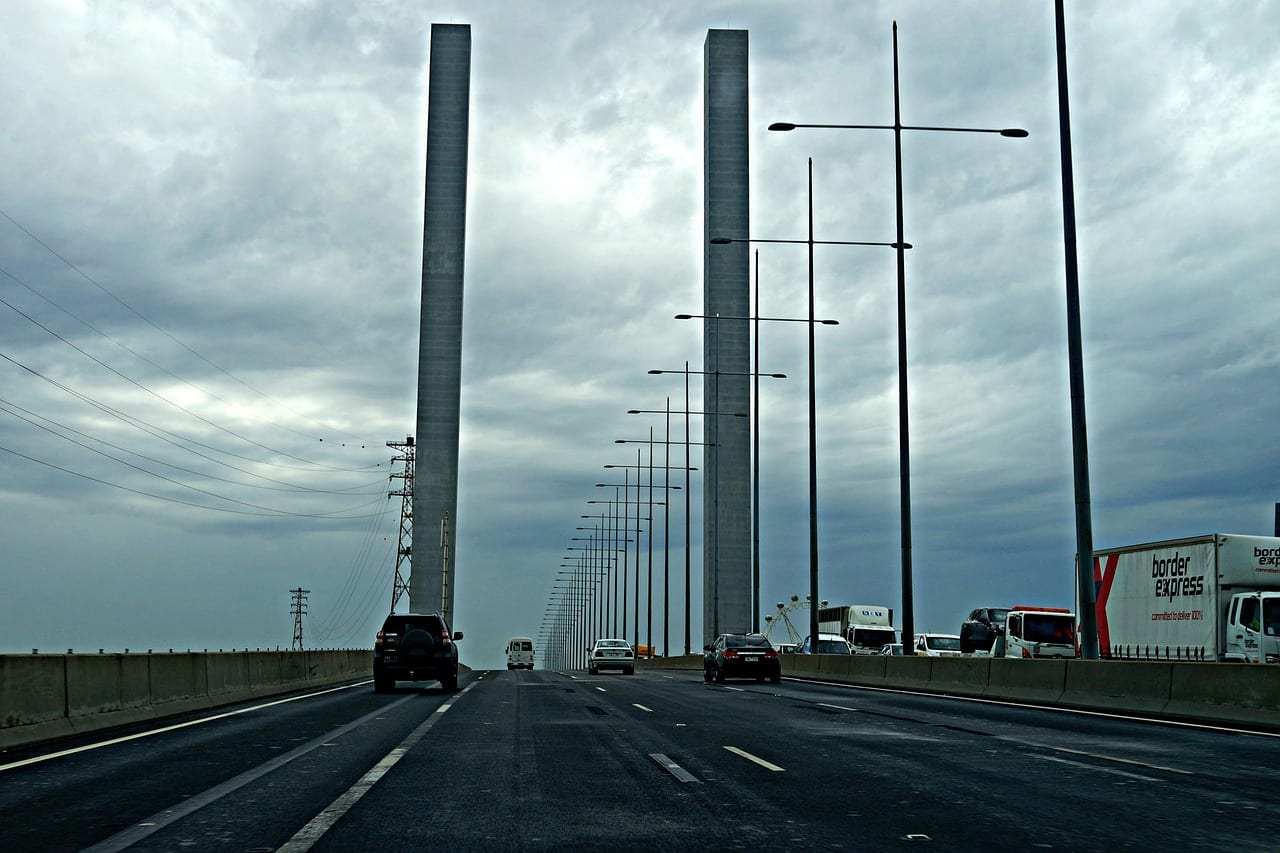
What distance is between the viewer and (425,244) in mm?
82562

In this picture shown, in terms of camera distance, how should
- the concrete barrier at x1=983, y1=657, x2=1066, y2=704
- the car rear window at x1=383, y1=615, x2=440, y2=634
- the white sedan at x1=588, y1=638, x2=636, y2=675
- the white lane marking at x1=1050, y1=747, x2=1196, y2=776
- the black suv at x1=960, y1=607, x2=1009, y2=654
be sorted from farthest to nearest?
the white sedan at x1=588, y1=638, x2=636, y2=675 → the black suv at x1=960, y1=607, x2=1009, y2=654 → the car rear window at x1=383, y1=615, x2=440, y2=634 → the concrete barrier at x1=983, y1=657, x2=1066, y2=704 → the white lane marking at x1=1050, y1=747, x2=1196, y2=776

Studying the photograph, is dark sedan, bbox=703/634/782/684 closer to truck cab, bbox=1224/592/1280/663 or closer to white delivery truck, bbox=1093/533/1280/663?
white delivery truck, bbox=1093/533/1280/663

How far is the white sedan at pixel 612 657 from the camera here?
188 ft

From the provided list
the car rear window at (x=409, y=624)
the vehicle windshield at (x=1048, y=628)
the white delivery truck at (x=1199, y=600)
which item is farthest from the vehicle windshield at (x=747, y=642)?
the car rear window at (x=409, y=624)

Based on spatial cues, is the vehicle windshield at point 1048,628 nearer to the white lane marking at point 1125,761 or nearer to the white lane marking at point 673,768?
the white lane marking at point 1125,761

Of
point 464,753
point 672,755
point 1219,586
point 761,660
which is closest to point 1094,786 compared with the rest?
point 672,755

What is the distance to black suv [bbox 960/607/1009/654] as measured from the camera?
48.9m

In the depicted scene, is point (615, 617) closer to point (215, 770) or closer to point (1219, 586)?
point (1219, 586)

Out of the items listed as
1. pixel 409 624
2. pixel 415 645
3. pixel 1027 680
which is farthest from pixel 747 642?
pixel 1027 680

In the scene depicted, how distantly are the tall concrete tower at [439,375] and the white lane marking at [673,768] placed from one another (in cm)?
6886

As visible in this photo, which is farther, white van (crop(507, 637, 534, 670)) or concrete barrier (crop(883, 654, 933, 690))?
white van (crop(507, 637, 534, 670))

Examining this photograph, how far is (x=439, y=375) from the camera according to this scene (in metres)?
82.3

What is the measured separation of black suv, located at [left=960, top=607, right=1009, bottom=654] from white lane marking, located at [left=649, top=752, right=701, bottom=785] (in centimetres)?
3621

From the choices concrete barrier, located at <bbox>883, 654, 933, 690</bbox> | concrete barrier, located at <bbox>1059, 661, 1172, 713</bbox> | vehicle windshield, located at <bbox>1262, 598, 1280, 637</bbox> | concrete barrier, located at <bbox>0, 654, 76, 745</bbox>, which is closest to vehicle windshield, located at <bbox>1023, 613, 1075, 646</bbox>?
concrete barrier, located at <bbox>883, 654, 933, 690</bbox>
